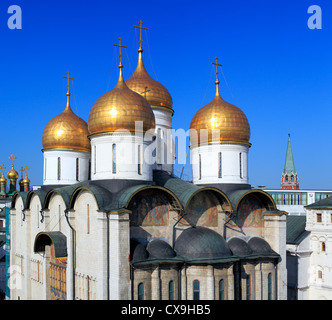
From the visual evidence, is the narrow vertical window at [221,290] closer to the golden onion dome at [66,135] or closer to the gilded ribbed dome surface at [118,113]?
the gilded ribbed dome surface at [118,113]

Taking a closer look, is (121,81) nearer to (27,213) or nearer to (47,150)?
(47,150)

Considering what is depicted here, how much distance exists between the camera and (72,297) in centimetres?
1491

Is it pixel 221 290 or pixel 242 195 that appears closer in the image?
pixel 221 290

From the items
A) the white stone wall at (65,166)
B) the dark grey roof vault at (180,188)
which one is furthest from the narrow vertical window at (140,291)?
the white stone wall at (65,166)

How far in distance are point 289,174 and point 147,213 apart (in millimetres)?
48171

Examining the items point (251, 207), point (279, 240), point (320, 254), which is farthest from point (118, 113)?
point (320, 254)

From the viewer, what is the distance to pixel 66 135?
18922 mm

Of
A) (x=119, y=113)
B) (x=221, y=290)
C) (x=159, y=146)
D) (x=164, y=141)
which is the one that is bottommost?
(x=221, y=290)

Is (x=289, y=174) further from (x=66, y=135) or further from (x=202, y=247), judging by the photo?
(x=202, y=247)
